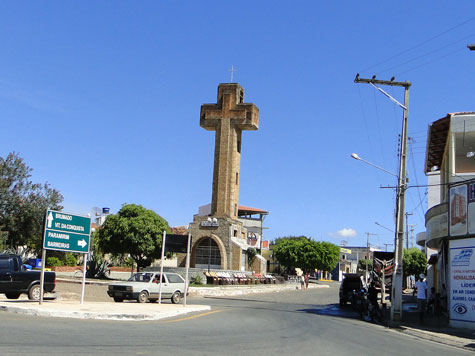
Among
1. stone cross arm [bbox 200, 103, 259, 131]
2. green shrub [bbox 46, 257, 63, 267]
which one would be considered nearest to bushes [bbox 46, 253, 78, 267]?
green shrub [bbox 46, 257, 63, 267]

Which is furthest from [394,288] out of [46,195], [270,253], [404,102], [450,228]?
[270,253]

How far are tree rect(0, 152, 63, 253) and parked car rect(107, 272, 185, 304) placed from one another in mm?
17316

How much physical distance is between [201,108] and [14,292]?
38.4 meters

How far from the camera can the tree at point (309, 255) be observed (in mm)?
80062

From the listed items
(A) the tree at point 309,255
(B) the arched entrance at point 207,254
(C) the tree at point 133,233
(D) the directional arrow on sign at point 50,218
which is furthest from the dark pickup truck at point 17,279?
(A) the tree at point 309,255

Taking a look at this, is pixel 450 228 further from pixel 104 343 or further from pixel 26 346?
pixel 26 346

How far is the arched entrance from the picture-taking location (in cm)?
5366

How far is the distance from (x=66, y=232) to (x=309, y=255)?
Answer: 64589mm

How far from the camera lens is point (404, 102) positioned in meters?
23.1

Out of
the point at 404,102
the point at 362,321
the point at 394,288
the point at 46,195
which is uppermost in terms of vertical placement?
the point at 404,102

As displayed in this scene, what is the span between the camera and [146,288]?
23203 mm

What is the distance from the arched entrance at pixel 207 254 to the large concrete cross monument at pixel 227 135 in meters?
3.09

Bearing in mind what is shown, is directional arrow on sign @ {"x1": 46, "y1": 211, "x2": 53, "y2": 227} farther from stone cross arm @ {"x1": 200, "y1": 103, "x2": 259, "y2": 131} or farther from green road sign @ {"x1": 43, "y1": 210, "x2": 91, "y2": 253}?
stone cross arm @ {"x1": 200, "y1": 103, "x2": 259, "y2": 131}

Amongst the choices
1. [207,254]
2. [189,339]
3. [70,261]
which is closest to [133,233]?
[207,254]
